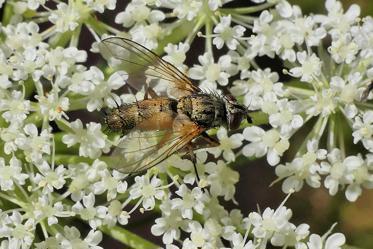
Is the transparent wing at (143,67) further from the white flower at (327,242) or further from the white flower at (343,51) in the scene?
the white flower at (327,242)

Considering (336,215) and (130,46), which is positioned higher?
(130,46)

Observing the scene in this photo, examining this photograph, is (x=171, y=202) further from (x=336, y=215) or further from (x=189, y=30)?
(x=336, y=215)

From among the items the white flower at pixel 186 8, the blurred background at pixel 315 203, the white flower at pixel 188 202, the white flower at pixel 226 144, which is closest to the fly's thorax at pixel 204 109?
the white flower at pixel 226 144

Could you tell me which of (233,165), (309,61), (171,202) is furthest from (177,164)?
(309,61)

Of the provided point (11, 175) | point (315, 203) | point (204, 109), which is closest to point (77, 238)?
point (11, 175)

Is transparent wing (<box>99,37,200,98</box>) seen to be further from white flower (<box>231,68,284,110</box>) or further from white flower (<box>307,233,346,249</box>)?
white flower (<box>307,233,346,249</box>)

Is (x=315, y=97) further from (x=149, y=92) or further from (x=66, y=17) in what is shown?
(x=66, y=17)

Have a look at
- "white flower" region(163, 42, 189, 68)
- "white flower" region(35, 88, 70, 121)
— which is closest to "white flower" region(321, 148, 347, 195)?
"white flower" region(163, 42, 189, 68)
